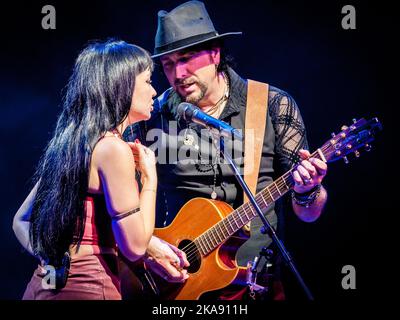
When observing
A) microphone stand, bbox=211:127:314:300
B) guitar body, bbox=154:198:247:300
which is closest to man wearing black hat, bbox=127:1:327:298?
guitar body, bbox=154:198:247:300

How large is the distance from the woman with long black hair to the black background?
1596 mm

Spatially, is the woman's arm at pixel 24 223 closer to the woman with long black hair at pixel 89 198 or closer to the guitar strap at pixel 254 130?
the woman with long black hair at pixel 89 198

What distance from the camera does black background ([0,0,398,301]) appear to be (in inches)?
157

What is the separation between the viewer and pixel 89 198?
8.31 ft

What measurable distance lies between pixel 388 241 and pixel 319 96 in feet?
4.27

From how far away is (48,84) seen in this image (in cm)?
459

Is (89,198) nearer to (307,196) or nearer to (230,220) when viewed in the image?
(230,220)

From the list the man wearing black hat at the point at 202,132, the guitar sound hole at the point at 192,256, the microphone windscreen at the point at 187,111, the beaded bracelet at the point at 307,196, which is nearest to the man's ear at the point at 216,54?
the man wearing black hat at the point at 202,132

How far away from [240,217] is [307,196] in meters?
0.44

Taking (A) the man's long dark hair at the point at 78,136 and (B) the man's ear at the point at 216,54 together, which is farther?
(B) the man's ear at the point at 216,54

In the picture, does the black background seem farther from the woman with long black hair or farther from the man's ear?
the woman with long black hair

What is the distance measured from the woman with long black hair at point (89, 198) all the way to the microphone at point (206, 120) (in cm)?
34

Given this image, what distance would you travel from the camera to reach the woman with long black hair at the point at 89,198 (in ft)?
8.05
